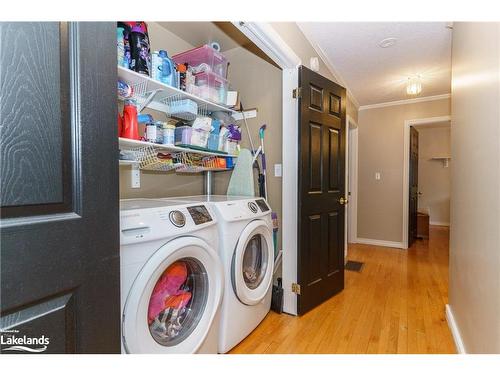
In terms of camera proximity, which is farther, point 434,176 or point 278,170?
point 434,176

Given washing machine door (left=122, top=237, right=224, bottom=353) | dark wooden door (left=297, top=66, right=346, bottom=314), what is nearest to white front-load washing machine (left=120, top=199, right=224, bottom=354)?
washing machine door (left=122, top=237, right=224, bottom=353)

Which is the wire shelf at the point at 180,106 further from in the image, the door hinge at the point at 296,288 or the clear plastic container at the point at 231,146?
the door hinge at the point at 296,288

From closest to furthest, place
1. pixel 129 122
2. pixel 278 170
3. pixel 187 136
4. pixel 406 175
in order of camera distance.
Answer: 1. pixel 129 122
2. pixel 187 136
3. pixel 278 170
4. pixel 406 175

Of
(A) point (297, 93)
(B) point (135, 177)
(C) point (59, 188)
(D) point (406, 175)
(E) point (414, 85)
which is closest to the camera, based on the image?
(C) point (59, 188)

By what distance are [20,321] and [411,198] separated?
15.4 ft

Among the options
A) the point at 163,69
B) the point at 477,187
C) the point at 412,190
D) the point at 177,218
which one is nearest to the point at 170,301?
the point at 177,218

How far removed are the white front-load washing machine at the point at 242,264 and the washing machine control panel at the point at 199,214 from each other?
0.10 meters

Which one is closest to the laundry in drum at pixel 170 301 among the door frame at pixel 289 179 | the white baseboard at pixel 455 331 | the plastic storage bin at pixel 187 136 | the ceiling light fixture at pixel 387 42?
the plastic storage bin at pixel 187 136

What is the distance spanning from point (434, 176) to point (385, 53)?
499 cm

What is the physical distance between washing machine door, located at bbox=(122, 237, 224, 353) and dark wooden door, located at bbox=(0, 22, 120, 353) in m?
0.25

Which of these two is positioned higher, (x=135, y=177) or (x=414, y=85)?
(x=414, y=85)

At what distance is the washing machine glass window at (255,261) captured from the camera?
5.88 ft

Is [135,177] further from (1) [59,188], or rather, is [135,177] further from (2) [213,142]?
(1) [59,188]

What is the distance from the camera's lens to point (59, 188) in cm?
62
